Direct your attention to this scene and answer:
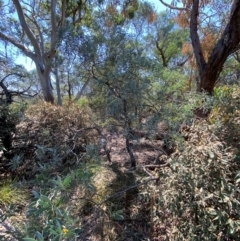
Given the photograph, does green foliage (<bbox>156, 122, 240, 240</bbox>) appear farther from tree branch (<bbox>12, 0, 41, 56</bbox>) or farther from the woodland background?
tree branch (<bbox>12, 0, 41, 56</bbox>)

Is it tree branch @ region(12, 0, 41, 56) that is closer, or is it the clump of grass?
the clump of grass

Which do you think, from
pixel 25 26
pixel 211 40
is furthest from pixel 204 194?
pixel 25 26

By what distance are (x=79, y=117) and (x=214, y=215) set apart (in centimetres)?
293

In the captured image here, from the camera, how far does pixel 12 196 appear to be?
2.63m

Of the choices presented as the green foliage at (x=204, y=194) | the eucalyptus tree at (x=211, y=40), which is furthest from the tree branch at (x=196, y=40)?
the green foliage at (x=204, y=194)

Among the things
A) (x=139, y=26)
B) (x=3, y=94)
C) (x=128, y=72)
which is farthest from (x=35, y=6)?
(x=128, y=72)

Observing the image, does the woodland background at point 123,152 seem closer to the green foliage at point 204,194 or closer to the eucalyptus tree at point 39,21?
the green foliage at point 204,194

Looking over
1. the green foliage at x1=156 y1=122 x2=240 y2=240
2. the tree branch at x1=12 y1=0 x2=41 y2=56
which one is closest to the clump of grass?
the green foliage at x1=156 y1=122 x2=240 y2=240

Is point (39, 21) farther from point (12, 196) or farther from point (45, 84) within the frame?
point (12, 196)

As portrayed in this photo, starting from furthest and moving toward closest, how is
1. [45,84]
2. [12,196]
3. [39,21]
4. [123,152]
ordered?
[39,21], [45,84], [123,152], [12,196]

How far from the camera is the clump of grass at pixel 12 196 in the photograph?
2.54 metres

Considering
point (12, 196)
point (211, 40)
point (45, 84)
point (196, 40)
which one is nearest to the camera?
point (12, 196)

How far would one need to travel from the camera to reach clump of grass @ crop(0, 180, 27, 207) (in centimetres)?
254

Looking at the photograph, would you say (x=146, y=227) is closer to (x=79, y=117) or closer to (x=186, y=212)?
(x=186, y=212)
